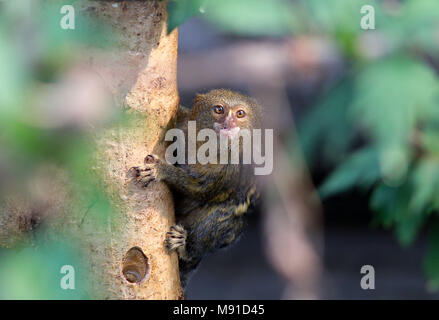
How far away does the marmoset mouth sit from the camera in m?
2.83

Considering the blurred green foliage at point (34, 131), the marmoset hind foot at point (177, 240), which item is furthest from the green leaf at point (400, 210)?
the blurred green foliage at point (34, 131)

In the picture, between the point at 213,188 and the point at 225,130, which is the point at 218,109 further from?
the point at 213,188

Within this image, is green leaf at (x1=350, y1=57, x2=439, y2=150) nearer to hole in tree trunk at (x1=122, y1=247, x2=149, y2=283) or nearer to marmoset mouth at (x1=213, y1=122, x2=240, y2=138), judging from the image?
hole in tree trunk at (x1=122, y1=247, x2=149, y2=283)

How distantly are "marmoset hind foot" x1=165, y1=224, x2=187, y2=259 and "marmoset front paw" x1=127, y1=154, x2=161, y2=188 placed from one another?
26 cm

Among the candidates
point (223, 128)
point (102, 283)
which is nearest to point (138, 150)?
point (102, 283)

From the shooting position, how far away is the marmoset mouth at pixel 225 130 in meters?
2.83

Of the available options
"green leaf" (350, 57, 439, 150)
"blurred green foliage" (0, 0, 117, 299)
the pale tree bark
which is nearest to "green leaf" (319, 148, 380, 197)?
the pale tree bark

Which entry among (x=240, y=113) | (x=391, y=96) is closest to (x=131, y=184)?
(x=240, y=113)

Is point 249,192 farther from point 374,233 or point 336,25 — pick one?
point 374,233

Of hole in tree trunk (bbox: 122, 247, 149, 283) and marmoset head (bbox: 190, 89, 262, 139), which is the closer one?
hole in tree trunk (bbox: 122, 247, 149, 283)

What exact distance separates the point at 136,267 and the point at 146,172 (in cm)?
37

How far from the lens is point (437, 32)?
71.2 inches

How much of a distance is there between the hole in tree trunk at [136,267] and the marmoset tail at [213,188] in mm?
261

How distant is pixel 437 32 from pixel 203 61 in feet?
8.16
